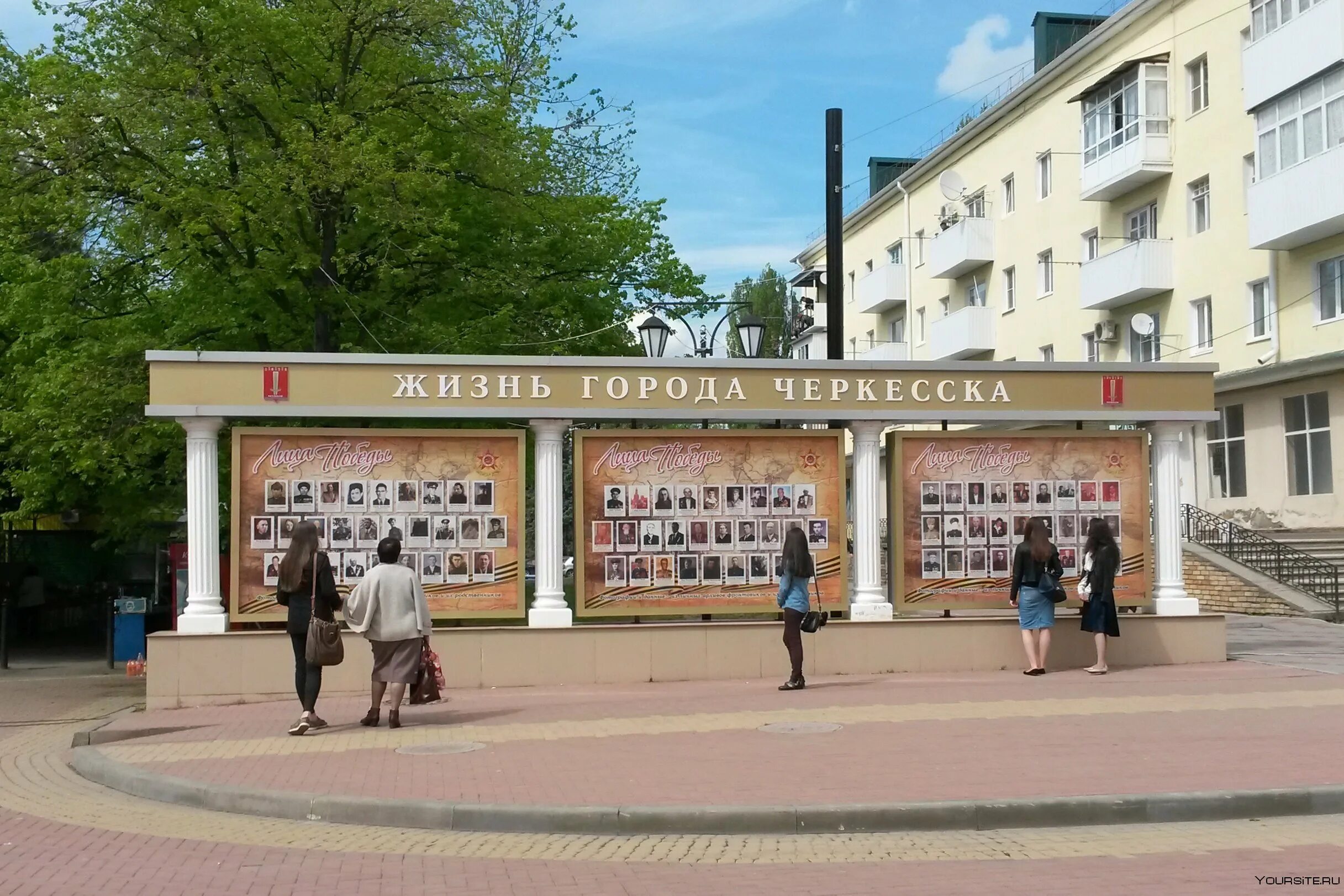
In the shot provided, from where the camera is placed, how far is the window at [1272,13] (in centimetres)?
2858

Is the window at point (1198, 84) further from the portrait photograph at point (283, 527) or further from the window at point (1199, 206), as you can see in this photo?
the portrait photograph at point (283, 527)

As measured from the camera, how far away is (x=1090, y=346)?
38.8 metres

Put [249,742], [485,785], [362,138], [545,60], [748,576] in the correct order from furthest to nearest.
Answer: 1. [545,60]
2. [362,138]
3. [748,576]
4. [249,742]
5. [485,785]

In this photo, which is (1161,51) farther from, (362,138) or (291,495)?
(291,495)

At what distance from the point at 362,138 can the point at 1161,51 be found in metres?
24.5

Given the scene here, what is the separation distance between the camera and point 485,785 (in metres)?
9.14

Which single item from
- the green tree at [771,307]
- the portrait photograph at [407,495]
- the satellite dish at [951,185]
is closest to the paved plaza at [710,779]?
the portrait photograph at [407,495]

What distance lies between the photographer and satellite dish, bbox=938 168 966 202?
45094 mm

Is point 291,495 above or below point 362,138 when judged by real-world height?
below

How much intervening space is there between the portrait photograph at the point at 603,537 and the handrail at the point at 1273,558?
14.8m

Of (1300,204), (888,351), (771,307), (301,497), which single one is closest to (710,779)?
(301,497)

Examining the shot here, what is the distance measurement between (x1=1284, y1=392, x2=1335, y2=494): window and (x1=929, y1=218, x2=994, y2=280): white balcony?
1577cm

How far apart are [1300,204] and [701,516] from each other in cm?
1888

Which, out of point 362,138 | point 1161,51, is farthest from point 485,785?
point 1161,51
